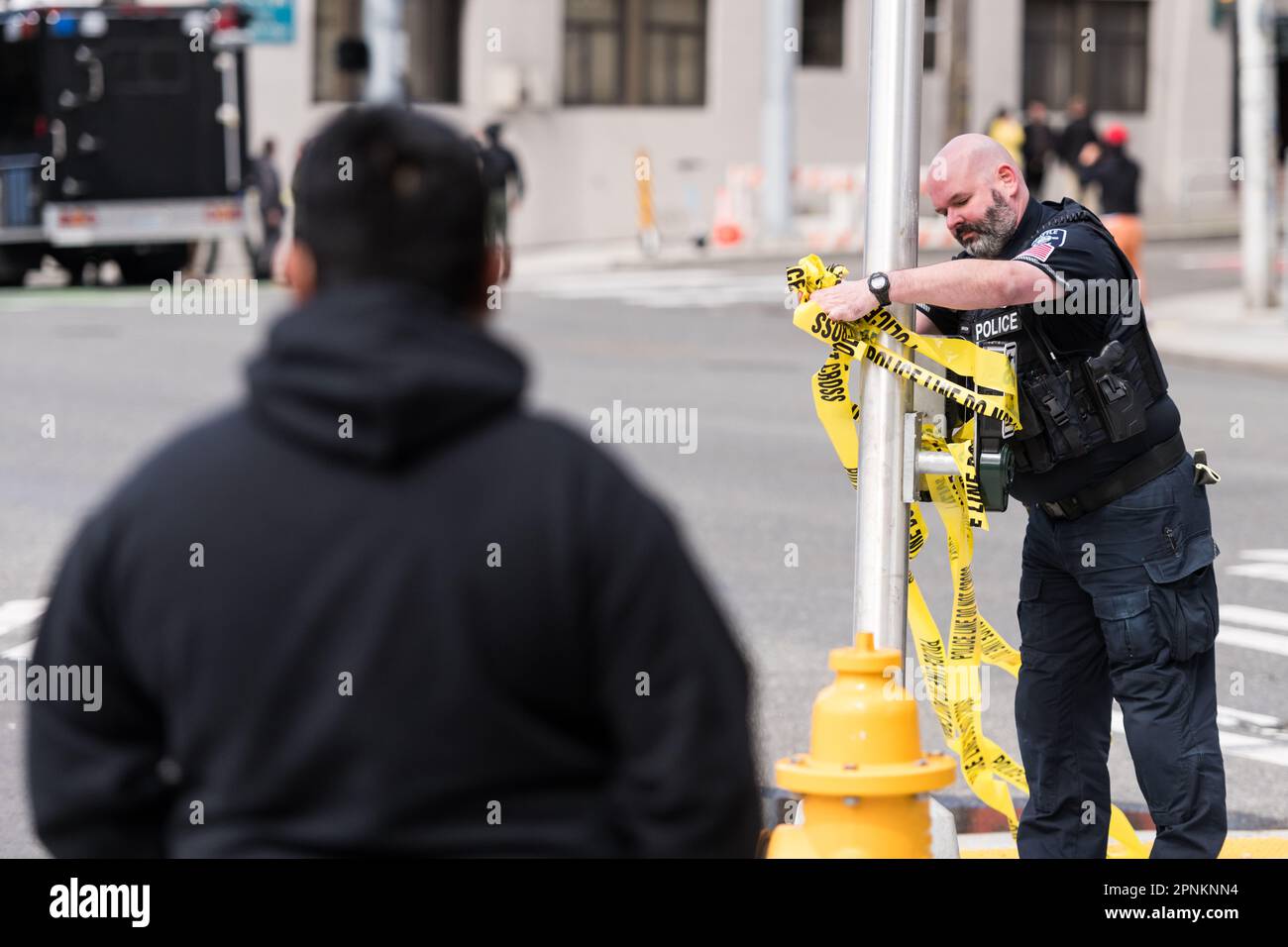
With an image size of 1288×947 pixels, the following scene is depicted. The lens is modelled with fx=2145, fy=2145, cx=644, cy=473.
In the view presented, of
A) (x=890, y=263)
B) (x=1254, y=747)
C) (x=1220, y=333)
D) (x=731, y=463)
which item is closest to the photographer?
(x=890, y=263)

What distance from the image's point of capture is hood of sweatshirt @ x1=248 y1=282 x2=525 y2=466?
85.9 inches

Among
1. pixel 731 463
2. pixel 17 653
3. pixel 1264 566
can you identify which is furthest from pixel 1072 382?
pixel 731 463

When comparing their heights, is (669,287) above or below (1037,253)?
below

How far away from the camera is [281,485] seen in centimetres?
222

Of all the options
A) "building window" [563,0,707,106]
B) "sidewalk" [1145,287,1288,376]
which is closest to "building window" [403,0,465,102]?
"building window" [563,0,707,106]

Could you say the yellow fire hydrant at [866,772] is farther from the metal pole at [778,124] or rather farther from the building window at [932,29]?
the building window at [932,29]

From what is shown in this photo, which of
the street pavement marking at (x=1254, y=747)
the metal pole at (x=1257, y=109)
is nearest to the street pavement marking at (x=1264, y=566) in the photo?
the street pavement marking at (x=1254, y=747)

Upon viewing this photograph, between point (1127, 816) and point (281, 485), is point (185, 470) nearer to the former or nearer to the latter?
point (281, 485)

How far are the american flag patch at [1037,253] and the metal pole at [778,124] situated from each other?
90.2 feet

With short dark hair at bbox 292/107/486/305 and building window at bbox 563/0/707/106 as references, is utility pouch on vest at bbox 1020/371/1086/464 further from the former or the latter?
building window at bbox 563/0/707/106

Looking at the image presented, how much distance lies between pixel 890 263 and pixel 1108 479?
0.70 meters

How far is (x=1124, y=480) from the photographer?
4.77m

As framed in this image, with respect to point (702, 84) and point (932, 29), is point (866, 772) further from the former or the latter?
point (932, 29)
